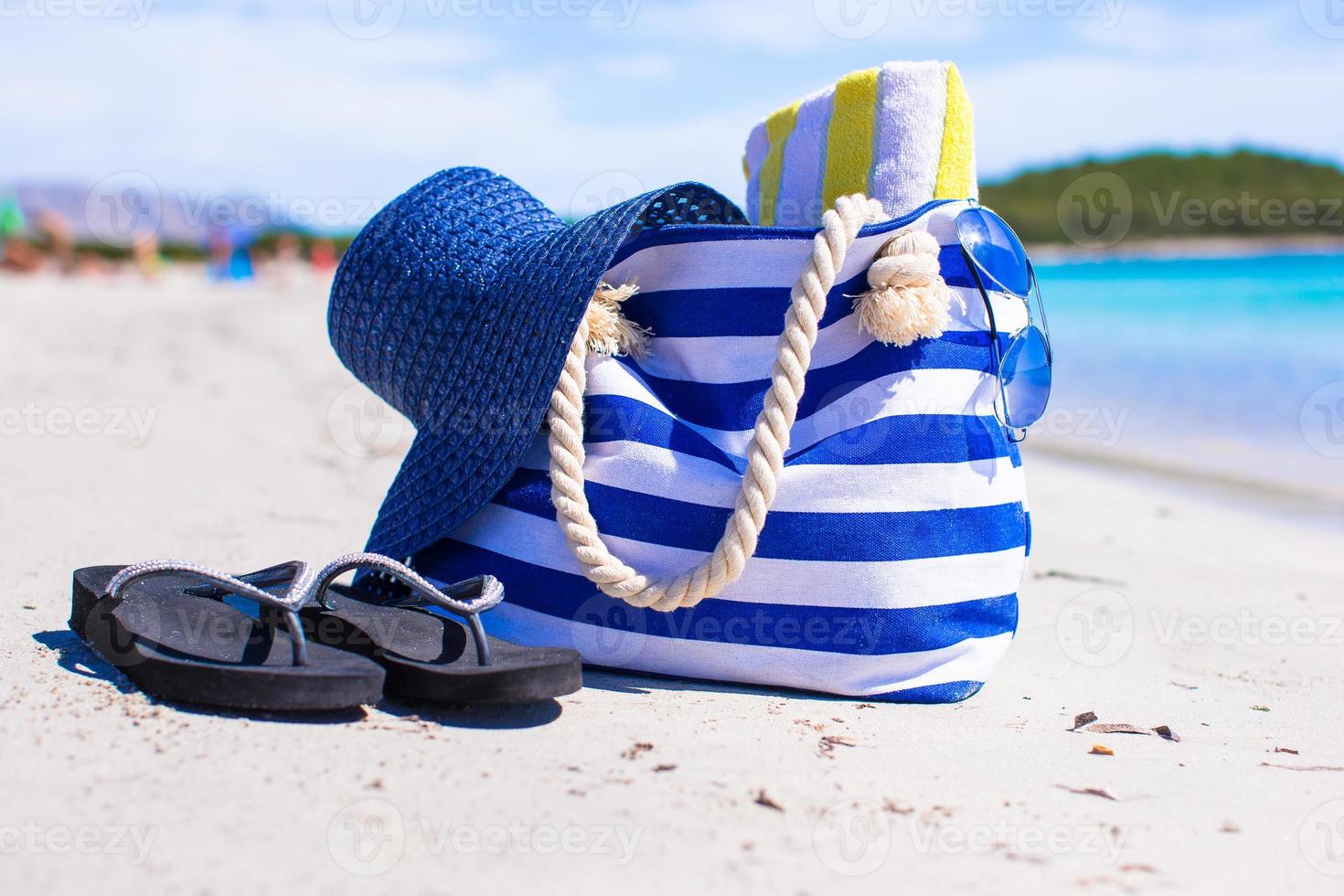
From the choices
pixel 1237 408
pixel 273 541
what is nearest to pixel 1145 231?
pixel 1237 408

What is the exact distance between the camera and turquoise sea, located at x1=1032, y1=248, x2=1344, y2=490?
5383 mm

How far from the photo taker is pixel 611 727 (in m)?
1.58

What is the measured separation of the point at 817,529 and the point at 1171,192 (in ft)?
198

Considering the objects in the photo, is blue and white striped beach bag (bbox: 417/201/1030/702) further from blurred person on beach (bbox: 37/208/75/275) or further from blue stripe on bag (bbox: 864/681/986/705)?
blurred person on beach (bbox: 37/208/75/275)

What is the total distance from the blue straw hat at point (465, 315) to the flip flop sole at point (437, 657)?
269mm


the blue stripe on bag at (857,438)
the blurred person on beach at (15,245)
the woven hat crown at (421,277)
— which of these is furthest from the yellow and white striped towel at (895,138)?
the blurred person on beach at (15,245)

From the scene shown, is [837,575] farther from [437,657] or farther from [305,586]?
[305,586]

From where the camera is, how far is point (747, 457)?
180 centimetres

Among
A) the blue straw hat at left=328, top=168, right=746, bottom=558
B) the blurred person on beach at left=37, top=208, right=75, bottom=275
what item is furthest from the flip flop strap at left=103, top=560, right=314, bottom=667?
the blurred person on beach at left=37, top=208, right=75, bottom=275

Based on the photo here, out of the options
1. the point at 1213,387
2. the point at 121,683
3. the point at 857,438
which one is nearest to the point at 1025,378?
the point at 857,438

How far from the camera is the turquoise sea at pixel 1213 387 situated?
17.7ft

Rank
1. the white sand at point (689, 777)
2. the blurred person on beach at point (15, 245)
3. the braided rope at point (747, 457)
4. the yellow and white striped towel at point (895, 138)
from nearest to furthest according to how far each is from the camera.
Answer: the white sand at point (689, 777) → the braided rope at point (747, 457) → the yellow and white striped towel at point (895, 138) → the blurred person on beach at point (15, 245)

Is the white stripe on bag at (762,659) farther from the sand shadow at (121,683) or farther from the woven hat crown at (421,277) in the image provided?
the woven hat crown at (421,277)

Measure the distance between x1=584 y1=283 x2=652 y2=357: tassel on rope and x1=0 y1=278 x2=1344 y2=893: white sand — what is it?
61 centimetres
